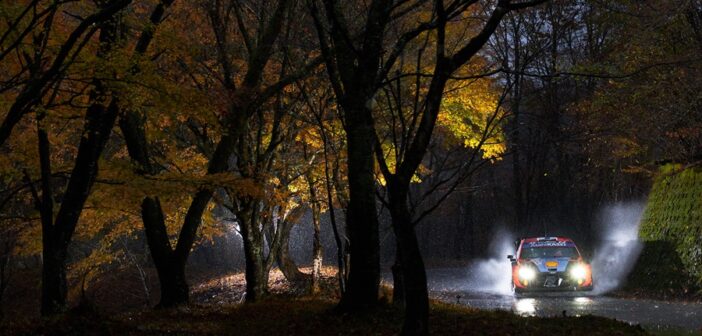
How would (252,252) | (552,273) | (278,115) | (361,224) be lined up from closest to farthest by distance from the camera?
1. (361,224)
2. (278,115)
3. (252,252)
4. (552,273)

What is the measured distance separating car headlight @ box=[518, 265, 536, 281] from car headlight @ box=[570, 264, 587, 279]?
112 cm

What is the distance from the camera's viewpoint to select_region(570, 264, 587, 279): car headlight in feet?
62.0

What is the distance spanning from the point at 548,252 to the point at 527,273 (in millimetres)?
1350

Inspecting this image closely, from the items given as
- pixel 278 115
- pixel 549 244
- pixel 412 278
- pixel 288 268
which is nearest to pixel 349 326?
pixel 412 278

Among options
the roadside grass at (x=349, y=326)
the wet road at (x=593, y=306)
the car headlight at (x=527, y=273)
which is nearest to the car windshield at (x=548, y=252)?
the car headlight at (x=527, y=273)

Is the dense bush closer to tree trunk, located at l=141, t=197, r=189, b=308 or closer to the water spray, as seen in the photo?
the water spray

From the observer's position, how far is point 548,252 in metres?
20.0

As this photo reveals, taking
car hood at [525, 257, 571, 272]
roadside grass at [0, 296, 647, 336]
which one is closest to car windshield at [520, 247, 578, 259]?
car hood at [525, 257, 571, 272]

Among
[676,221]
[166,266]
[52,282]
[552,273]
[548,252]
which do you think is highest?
[676,221]

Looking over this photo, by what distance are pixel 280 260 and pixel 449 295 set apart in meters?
6.63

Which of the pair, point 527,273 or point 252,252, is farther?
point 527,273

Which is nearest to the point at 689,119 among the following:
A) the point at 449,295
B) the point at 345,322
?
the point at 449,295

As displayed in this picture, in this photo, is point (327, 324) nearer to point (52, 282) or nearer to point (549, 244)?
point (52, 282)

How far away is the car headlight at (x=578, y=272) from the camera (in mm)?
18906
